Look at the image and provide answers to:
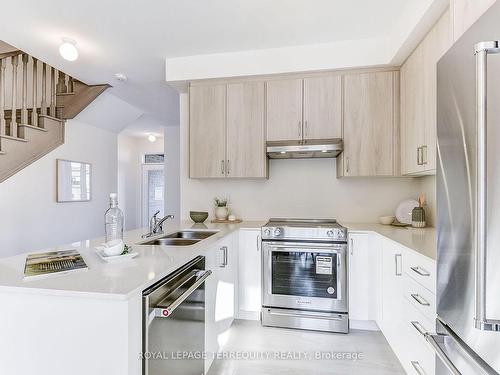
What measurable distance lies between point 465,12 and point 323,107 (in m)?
1.76

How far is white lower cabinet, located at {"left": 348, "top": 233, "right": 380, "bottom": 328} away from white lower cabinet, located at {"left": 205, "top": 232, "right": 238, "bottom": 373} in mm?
997

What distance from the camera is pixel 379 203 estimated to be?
9.93 feet

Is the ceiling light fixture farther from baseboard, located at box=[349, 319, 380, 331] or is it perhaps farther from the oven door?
baseboard, located at box=[349, 319, 380, 331]

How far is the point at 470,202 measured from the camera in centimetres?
88

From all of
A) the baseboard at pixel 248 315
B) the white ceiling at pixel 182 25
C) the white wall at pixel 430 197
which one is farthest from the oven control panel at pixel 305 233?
the white ceiling at pixel 182 25

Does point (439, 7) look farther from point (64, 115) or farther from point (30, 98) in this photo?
point (30, 98)

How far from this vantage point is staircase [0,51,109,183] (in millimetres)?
3084

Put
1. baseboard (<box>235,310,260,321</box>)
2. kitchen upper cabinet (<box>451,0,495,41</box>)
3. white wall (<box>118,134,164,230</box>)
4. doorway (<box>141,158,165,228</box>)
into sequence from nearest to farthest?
kitchen upper cabinet (<box>451,0,495,41</box>)
baseboard (<box>235,310,260,321</box>)
white wall (<box>118,134,164,230</box>)
doorway (<box>141,158,165,228</box>)

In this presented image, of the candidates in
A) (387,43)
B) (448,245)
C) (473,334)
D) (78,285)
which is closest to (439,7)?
(387,43)

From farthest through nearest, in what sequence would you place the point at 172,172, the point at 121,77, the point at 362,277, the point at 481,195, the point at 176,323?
1. the point at 172,172
2. the point at 121,77
3. the point at 362,277
4. the point at 176,323
5. the point at 481,195

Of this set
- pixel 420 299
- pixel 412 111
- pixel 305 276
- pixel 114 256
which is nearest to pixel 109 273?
pixel 114 256

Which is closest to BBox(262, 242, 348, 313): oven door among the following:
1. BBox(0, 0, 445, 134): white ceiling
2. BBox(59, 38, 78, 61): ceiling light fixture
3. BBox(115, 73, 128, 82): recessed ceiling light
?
BBox(0, 0, 445, 134): white ceiling

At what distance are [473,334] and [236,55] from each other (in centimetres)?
278

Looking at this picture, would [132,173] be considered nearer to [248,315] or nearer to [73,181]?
[73,181]
